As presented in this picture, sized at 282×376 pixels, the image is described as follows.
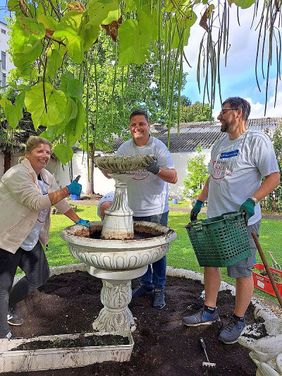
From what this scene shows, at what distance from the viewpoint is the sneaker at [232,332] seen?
2.72m

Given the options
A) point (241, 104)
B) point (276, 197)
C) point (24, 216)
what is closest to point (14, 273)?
point (24, 216)

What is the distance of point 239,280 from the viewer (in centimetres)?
273

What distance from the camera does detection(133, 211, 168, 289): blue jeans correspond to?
3.41 metres

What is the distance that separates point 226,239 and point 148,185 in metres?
1.13

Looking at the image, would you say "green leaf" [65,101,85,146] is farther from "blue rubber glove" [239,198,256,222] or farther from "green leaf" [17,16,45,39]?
"blue rubber glove" [239,198,256,222]

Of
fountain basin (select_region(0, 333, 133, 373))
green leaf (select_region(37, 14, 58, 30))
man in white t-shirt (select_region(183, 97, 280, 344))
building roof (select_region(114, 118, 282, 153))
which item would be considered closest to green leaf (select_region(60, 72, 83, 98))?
green leaf (select_region(37, 14, 58, 30))

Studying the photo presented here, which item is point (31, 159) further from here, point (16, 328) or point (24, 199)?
point (16, 328)

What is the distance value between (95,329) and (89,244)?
2.91 ft

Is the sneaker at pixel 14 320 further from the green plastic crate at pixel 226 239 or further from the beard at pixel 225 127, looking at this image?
the beard at pixel 225 127

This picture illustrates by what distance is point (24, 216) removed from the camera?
2.74m

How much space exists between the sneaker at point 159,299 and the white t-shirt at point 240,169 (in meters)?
1.05

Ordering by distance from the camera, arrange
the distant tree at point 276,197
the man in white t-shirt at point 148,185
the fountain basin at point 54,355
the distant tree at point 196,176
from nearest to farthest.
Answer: the fountain basin at point 54,355
the man in white t-shirt at point 148,185
the distant tree at point 276,197
the distant tree at point 196,176

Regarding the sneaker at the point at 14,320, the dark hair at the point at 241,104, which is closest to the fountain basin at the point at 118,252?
the sneaker at the point at 14,320

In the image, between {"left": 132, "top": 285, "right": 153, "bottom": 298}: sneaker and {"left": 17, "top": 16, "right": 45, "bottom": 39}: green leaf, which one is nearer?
{"left": 17, "top": 16, "right": 45, "bottom": 39}: green leaf
